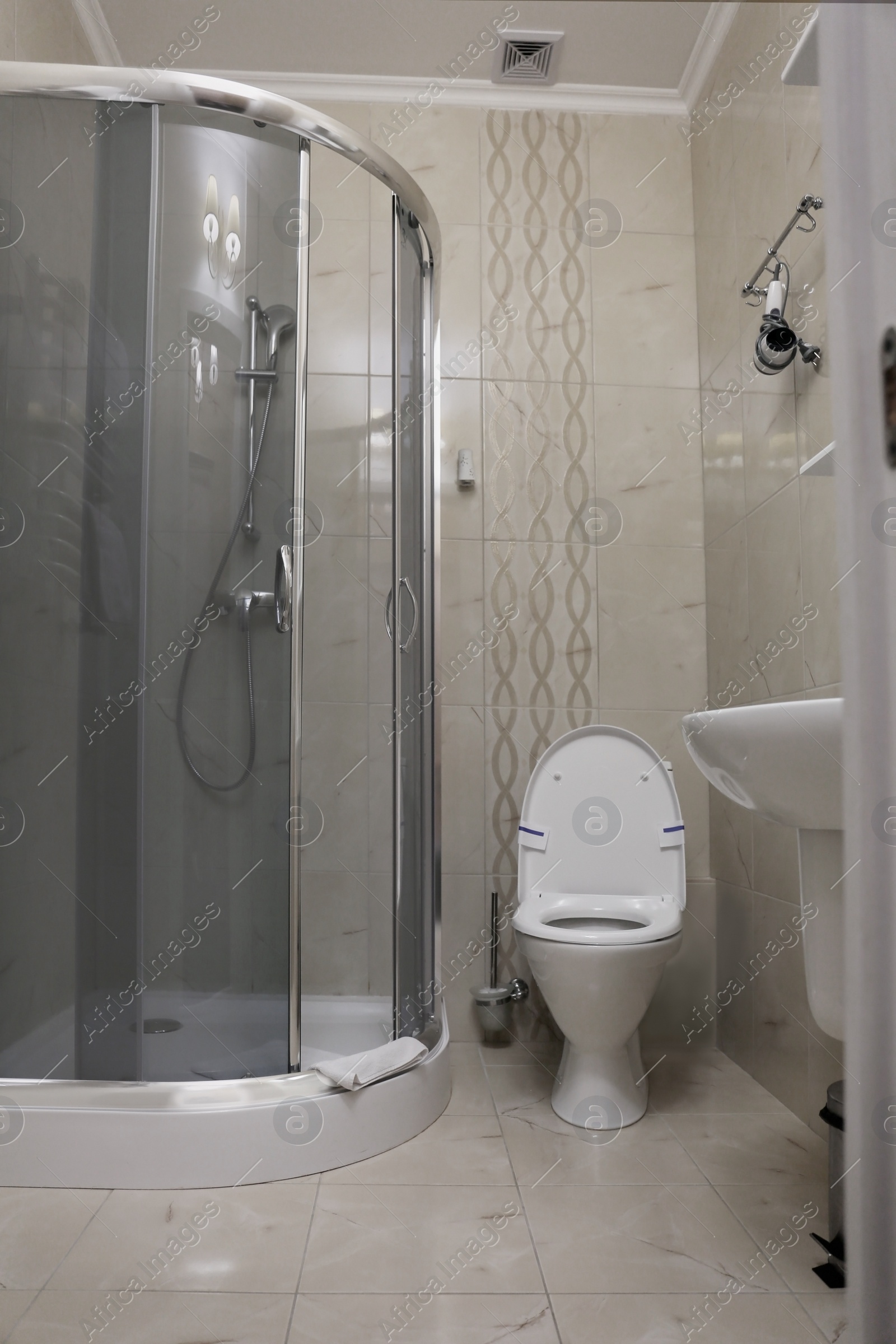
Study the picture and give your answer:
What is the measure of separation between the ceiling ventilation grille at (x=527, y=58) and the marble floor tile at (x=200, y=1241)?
2643mm

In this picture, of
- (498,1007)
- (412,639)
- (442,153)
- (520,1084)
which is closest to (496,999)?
(498,1007)

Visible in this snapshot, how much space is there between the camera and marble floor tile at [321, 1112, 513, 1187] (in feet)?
4.89

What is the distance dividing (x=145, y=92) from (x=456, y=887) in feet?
5.91

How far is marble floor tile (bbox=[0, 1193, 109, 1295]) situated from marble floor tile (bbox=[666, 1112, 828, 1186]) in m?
→ 0.99

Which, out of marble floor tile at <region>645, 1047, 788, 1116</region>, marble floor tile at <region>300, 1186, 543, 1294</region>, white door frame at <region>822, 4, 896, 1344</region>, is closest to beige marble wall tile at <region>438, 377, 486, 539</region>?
marble floor tile at <region>645, 1047, 788, 1116</region>

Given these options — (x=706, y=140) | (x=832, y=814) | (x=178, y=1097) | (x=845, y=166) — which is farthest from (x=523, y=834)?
(x=706, y=140)

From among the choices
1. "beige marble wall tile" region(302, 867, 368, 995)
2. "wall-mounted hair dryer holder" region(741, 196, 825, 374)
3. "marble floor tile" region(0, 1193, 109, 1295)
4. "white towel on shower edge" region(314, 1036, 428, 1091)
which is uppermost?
"wall-mounted hair dryer holder" region(741, 196, 825, 374)

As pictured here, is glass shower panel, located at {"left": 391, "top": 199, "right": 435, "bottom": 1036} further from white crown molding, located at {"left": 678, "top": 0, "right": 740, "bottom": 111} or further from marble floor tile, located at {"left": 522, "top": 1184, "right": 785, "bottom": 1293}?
white crown molding, located at {"left": 678, "top": 0, "right": 740, "bottom": 111}

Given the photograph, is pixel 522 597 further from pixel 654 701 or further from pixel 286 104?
pixel 286 104

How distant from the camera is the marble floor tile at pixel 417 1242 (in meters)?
1.18

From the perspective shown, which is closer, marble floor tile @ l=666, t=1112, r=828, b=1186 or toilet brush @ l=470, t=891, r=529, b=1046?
marble floor tile @ l=666, t=1112, r=828, b=1186

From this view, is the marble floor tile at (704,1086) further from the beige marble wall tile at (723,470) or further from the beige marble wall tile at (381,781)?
the beige marble wall tile at (723,470)

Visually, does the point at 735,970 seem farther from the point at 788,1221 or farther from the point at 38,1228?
the point at 38,1228

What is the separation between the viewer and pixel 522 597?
2410 millimetres
